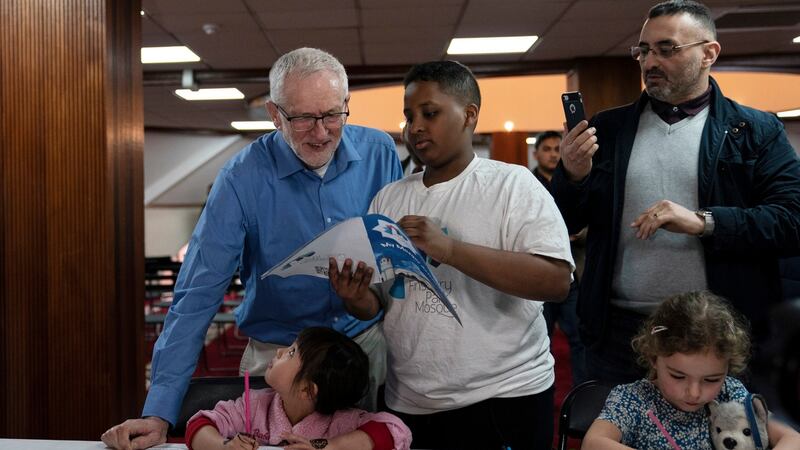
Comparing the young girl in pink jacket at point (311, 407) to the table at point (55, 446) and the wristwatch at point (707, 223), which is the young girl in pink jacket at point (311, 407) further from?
the wristwatch at point (707, 223)

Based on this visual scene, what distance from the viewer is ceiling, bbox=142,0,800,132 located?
5.79 metres

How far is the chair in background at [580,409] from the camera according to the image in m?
1.44

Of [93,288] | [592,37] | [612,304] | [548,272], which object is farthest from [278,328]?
[592,37]

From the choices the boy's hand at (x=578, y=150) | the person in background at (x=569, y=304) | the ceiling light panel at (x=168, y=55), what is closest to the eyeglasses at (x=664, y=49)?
the boy's hand at (x=578, y=150)

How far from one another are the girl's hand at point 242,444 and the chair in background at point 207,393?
28cm

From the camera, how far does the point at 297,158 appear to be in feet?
5.41

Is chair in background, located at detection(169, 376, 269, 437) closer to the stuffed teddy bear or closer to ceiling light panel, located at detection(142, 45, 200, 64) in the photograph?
the stuffed teddy bear

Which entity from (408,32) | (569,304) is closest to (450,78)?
(569,304)

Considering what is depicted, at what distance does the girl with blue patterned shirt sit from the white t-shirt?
176 millimetres

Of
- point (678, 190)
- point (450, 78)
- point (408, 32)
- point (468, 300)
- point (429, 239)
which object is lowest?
point (468, 300)

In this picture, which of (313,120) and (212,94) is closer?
(313,120)

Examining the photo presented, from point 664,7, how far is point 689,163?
396 millimetres

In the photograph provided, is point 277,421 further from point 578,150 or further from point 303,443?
point 578,150

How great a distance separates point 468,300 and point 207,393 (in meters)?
0.63
